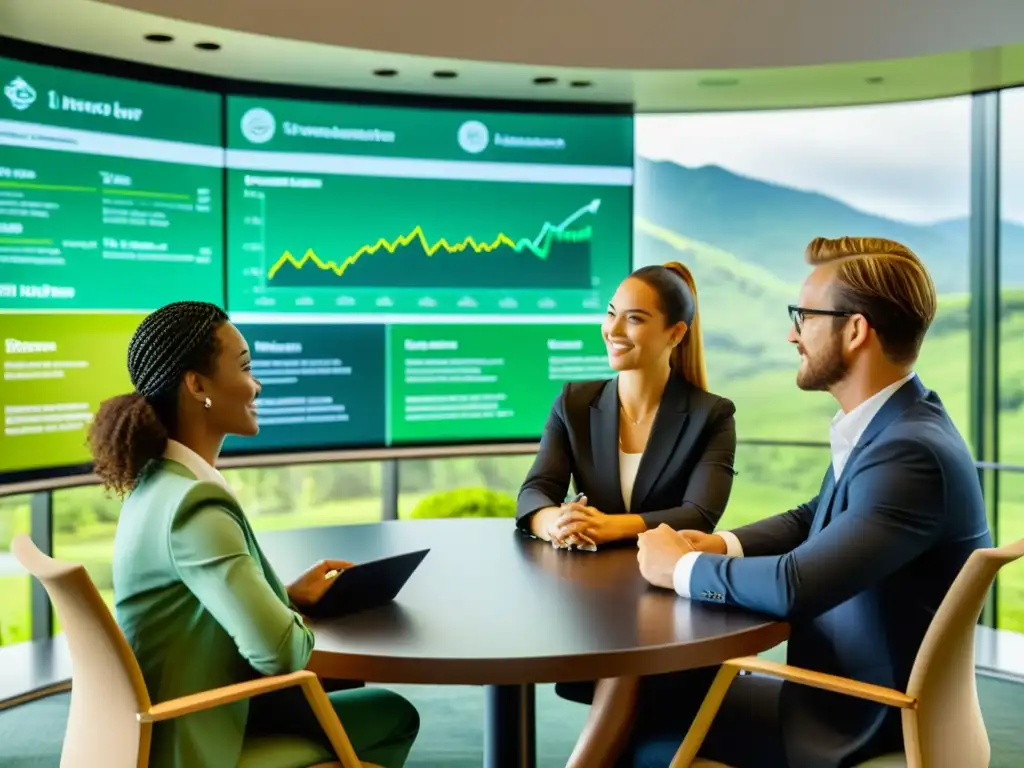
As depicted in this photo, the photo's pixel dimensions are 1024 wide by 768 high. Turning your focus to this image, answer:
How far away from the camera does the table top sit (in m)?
2.08

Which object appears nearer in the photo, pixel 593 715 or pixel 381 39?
pixel 593 715

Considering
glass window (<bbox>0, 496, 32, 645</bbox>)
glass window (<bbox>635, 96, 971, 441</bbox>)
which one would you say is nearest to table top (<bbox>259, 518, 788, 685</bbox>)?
glass window (<bbox>635, 96, 971, 441</bbox>)

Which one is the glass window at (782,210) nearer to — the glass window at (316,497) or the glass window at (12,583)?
the glass window at (316,497)

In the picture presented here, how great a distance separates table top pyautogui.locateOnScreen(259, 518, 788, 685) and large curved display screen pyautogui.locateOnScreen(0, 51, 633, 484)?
2411 millimetres

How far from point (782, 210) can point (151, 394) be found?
6.38 m

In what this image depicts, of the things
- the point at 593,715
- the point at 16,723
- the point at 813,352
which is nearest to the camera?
the point at 813,352

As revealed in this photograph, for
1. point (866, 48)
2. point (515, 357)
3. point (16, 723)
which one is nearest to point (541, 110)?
point (515, 357)

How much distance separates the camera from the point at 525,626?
228 cm

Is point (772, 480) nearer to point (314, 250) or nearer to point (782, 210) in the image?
point (782, 210)

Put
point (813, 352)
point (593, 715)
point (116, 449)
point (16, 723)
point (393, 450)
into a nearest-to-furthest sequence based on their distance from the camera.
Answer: point (116, 449) → point (813, 352) → point (593, 715) → point (16, 723) → point (393, 450)

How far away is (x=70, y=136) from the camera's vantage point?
491 centimetres

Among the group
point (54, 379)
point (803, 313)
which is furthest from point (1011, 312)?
point (54, 379)

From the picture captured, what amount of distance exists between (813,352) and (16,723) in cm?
354

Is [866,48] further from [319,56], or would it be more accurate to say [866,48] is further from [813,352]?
[813,352]
